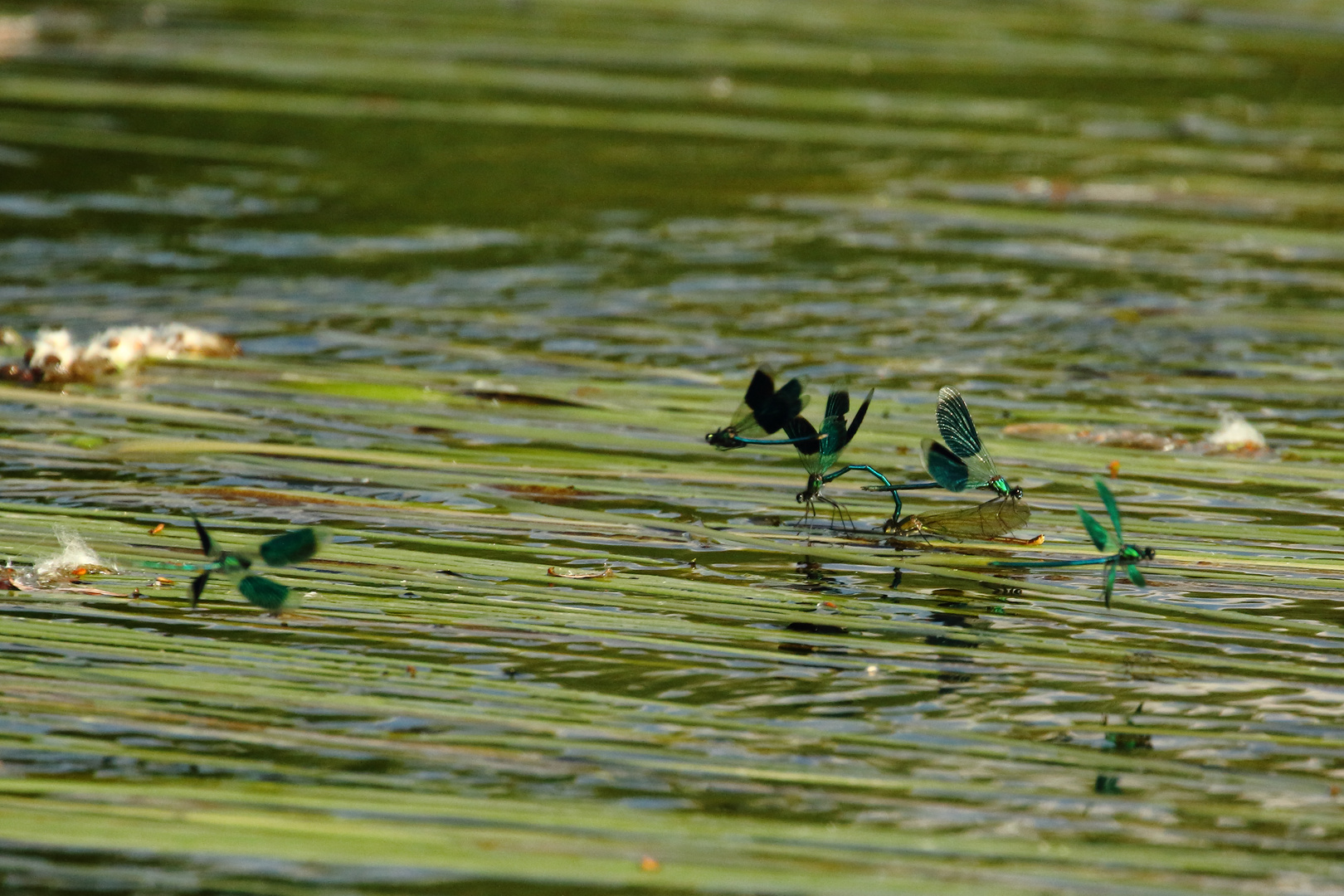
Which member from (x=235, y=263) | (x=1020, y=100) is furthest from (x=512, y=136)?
(x=1020, y=100)

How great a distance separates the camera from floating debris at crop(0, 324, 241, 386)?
3834 millimetres

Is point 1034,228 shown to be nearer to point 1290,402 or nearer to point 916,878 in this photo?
point 1290,402

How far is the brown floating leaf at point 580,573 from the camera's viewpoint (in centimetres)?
269

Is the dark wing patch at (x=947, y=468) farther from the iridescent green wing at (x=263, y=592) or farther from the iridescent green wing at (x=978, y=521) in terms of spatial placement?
the iridescent green wing at (x=263, y=592)

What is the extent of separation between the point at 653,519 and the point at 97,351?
5.20 ft

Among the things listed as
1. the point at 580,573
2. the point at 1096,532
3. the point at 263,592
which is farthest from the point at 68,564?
the point at 1096,532

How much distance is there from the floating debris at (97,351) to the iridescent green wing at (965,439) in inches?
81.8

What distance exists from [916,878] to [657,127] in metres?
6.27

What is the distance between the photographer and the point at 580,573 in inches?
107

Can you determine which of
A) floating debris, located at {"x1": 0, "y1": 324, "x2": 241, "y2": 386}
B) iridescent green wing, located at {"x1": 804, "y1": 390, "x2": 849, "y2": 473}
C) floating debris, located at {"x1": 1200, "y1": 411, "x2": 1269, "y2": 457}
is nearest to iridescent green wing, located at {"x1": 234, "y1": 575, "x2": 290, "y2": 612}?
iridescent green wing, located at {"x1": 804, "y1": 390, "x2": 849, "y2": 473}

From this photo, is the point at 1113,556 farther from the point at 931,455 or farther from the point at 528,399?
the point at 528,399

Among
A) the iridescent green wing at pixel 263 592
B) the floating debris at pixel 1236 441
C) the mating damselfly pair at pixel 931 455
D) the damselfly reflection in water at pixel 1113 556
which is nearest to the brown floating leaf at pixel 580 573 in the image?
the mating damselfly pair at pixel 931 455

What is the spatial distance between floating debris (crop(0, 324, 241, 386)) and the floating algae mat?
2.6 inches

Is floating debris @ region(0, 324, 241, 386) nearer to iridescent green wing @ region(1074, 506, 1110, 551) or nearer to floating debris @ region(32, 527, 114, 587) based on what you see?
floating debris @ region(32, 527, 114, 587)
